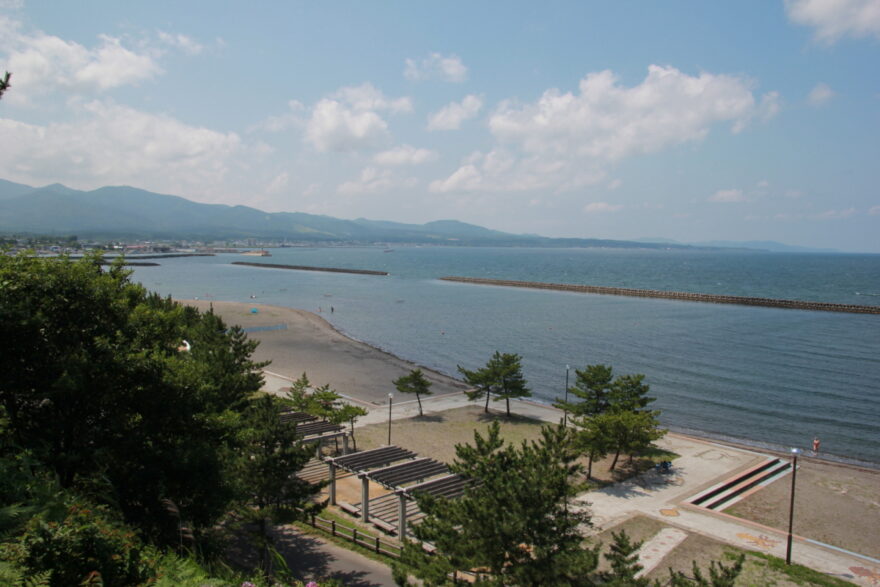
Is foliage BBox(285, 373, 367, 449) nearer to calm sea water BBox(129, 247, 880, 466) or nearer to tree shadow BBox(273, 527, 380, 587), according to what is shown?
tree shadow BBox(273, 527, 380, 587)

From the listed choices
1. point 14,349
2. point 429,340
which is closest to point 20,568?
point 14,349

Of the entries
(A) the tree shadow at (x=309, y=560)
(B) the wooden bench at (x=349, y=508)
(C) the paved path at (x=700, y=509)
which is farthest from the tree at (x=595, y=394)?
(A) the tree shadow at (x=309, y=560)

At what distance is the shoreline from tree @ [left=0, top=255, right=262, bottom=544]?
25426 mm

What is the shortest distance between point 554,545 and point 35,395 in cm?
1206

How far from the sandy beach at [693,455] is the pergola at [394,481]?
6.74 metres

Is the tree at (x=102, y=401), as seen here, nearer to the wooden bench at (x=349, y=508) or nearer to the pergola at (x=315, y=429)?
the wooden bench at (x=349, y=508)

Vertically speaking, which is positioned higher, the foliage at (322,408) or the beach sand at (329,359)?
the foliage at (322,408)

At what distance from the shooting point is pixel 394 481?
19.3m

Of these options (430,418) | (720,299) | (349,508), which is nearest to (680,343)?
(430,418)

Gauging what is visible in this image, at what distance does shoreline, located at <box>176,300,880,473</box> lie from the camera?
33438mm

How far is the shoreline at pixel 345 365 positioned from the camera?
33.4 metres

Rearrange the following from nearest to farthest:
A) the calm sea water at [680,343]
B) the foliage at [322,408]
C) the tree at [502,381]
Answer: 1. the foliage at [322,408]
2. the tree at [502,381]
3. the calm sea water at [680,343]

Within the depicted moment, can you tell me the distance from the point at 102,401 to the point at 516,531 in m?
9.80

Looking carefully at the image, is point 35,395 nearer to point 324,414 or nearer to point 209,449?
point 209,449
